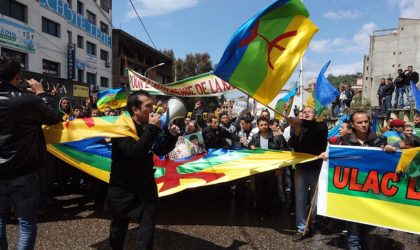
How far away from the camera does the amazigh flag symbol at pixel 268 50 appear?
13.6ft

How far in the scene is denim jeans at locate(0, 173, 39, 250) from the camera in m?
2.84

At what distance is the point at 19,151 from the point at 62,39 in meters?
26.2

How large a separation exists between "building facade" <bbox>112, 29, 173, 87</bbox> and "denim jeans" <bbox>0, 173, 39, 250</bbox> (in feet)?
83.1

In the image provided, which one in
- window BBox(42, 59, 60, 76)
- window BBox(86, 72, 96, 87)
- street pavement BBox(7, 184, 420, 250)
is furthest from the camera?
window BBox(86, 72, 96, 87)

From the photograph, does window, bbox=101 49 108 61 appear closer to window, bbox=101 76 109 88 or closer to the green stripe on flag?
window, bbox=101 76 109 88

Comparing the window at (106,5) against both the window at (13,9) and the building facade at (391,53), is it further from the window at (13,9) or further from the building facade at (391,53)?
the building facade at (391,53)

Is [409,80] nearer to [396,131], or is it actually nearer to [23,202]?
[396,131]

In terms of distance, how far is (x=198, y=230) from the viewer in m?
4.82

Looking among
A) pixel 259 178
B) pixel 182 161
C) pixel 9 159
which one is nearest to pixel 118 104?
pixel 182 161

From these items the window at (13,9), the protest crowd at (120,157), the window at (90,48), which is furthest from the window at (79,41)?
the protest crowd at (120,157)

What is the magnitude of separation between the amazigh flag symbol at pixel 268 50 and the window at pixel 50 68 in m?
23.2

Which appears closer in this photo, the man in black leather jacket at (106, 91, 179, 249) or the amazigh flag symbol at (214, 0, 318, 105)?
the man in black leather jacket at (106, 91, 179, 249)

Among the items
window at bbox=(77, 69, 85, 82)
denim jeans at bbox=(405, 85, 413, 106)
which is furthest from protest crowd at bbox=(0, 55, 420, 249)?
window at bbox=(77, 69, 85, 82)

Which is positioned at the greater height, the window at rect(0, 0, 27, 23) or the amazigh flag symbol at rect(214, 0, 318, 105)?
the window at rect(0, 0, 27, 23)
